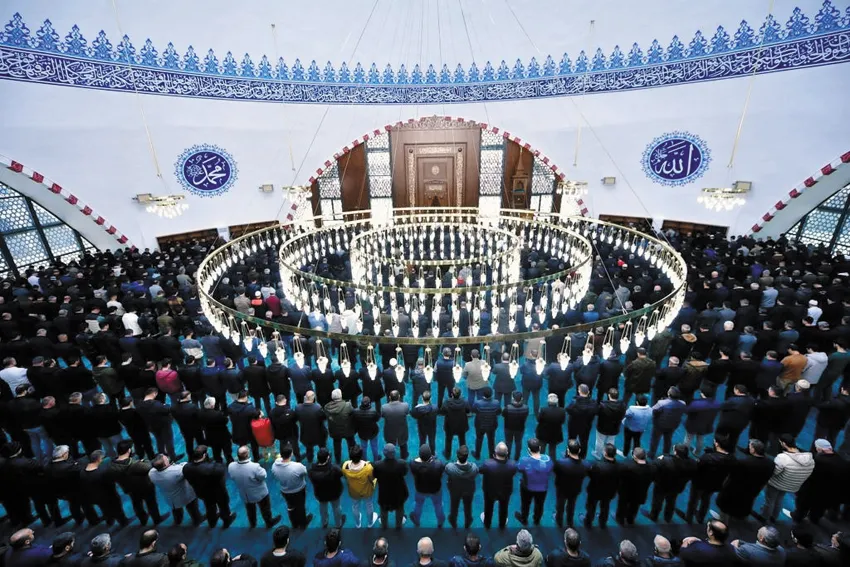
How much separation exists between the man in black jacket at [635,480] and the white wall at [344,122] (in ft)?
34.6

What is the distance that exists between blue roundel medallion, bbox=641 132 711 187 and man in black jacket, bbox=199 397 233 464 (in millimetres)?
12906

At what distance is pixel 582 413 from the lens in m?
4.39

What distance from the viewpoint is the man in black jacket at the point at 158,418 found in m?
4.52

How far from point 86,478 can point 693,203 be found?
46.5 feet

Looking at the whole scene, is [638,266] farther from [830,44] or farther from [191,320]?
[191,320]

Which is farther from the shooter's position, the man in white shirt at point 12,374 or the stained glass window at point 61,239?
the stained glass window at point 61,239

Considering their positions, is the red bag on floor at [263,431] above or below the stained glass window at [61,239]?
below

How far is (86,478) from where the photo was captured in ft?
12.1

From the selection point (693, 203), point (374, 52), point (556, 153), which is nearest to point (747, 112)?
point (693, 203)

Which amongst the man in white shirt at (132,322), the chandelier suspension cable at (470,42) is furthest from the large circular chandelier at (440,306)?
the chandelier suspension cable at (470,42)

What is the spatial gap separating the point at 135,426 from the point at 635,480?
5.24 metres

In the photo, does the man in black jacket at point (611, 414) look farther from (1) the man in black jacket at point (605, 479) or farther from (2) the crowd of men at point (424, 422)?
(1) the man in black jacket at point (605, 479)

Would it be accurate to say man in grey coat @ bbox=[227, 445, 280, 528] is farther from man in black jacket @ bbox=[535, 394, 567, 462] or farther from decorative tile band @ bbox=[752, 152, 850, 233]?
decorative tile band @ bbox=[752, 152, 850, 233]

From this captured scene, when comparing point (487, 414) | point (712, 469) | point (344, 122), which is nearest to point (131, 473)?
point (487, 414)
